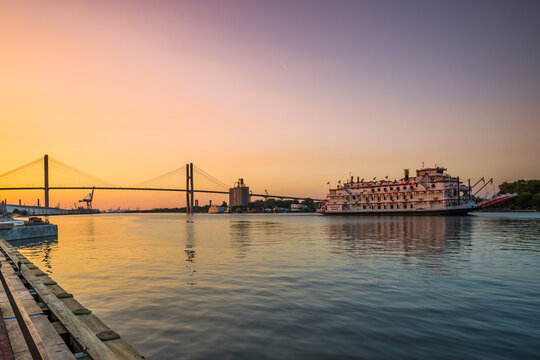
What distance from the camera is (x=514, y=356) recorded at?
6.34 metres

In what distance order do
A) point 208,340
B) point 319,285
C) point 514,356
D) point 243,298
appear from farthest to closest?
point 319,285
point 243,298
point 208,340
point 514,356

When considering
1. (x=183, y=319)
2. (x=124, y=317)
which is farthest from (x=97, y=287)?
(x=183, y=319)

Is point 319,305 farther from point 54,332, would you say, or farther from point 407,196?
point 407,196

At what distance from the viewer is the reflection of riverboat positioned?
8481cm

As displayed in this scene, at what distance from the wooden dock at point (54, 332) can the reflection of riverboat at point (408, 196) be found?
8800cm

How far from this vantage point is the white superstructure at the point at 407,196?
84.8m

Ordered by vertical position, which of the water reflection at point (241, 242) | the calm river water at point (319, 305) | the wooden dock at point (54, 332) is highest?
the wooden dock at point (54, 332)

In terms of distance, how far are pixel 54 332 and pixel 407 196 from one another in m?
95.7

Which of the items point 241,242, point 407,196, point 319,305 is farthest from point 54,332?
point 407,196

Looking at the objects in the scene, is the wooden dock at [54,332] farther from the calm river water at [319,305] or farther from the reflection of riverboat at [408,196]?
the reflection of riverboat at [408,196]

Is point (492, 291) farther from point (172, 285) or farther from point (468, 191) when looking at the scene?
point (468, 191)

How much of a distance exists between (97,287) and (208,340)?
24.0 ft

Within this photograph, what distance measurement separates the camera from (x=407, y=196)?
92250 millimetres

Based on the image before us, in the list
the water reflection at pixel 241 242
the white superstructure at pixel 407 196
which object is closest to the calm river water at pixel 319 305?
the water reflection at pixel 241 242
